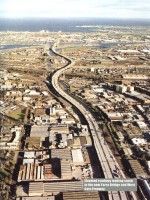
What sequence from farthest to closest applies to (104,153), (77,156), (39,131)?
1. (39,131)
2. (104,153)
3. (77,156)

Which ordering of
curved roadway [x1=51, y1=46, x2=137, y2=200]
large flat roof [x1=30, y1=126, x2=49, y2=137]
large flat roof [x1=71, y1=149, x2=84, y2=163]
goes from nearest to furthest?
curved roadway [x1=51, y1=46, x2=137, y2=200] < large flat roof [x1=71, y1=149, x2=84, y2=163] < large flat roof [x1=30, y1=126, x2=49, y2=137]

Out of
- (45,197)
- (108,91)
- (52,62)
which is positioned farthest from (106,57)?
(45,197)

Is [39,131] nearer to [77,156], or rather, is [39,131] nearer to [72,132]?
[72,132]

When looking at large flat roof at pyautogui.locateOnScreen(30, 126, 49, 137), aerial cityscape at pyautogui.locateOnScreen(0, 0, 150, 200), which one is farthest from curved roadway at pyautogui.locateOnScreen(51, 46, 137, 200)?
large flat roof at pyautogui.locateOnScreen(30, 126, 49, 137)

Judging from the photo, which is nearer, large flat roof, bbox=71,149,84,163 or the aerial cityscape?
the aerial cityscape

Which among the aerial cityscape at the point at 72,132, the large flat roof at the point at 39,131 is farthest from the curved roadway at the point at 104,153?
the large flat roof at the point at 39,131

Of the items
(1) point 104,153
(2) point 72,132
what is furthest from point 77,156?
(2) point 72,132

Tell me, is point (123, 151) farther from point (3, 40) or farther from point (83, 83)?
point (3, 40)

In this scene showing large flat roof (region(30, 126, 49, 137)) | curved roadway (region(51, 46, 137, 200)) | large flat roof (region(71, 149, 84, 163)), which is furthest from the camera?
large flat roof (region(30, 126, 49, 137))

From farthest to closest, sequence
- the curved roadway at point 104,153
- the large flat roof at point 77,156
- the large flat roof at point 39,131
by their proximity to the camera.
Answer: the large flat roof at point 39,131 < the large flat roof at point 77,156 < the curved roadway at point 104,153

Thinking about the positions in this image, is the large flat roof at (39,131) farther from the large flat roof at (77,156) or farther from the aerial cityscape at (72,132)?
the large flat roof at (77,156)

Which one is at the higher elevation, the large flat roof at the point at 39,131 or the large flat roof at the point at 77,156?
the large flat roof at the point at 39,131

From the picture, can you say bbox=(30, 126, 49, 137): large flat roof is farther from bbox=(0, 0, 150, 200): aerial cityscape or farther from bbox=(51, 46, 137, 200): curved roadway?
bbox=(51, 46, 137, 200): curved roadway
